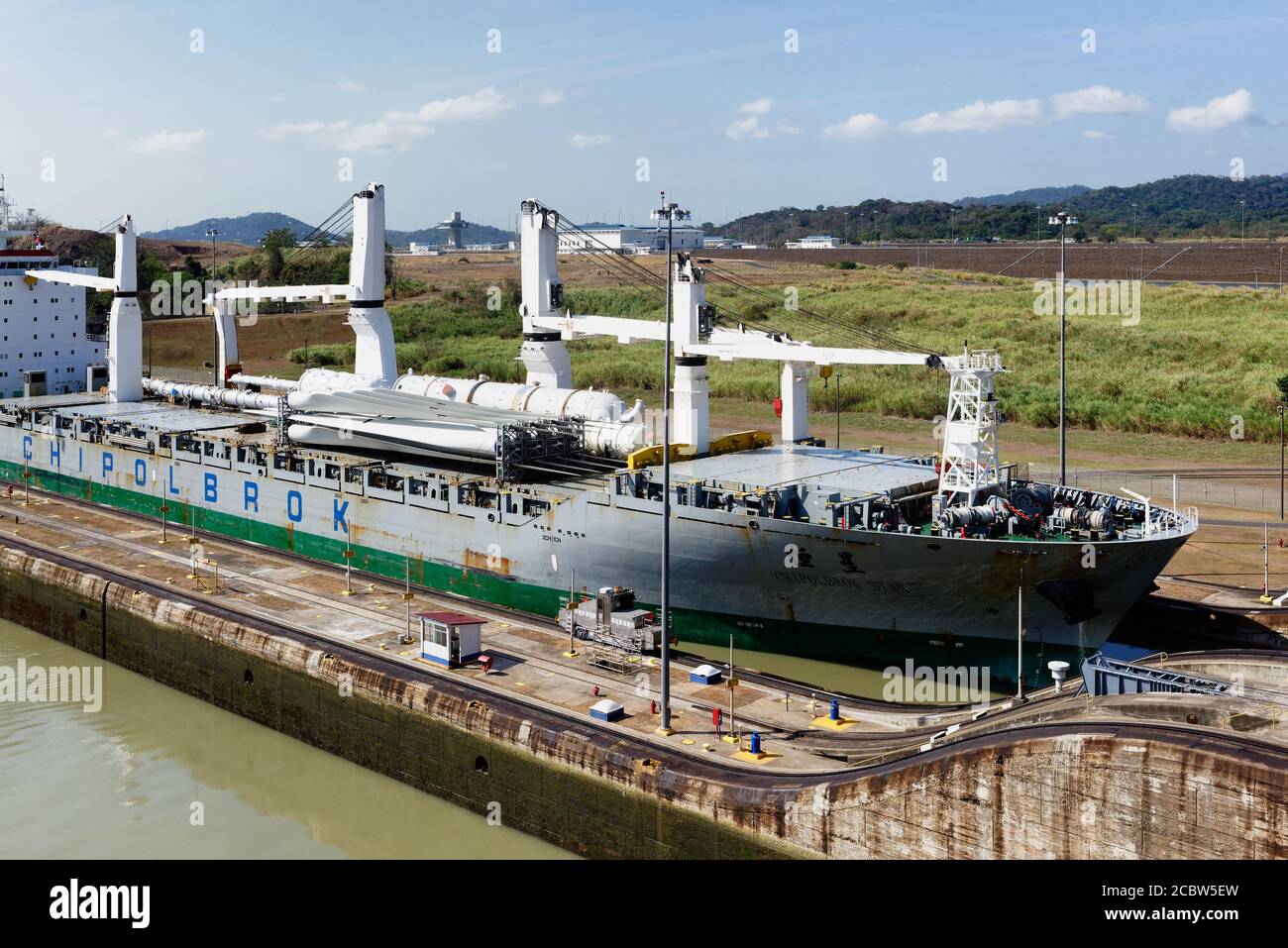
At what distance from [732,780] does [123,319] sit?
150ft

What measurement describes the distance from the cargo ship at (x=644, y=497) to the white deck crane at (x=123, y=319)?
1.29 ft

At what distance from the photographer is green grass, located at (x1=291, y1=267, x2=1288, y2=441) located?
68.2 m

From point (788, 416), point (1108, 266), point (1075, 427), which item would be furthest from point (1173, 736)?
point (1108, 266)

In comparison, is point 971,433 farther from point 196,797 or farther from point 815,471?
point 196,797

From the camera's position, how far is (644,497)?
33.8 m

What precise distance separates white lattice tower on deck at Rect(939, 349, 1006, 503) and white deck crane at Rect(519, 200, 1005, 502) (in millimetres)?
26

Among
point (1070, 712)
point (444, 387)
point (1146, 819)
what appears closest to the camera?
point (1146, 819)

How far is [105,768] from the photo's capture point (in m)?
28.8

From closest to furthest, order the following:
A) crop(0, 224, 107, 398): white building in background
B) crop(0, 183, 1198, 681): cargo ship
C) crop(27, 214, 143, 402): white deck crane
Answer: crop(0, 183, 1198, 681): cargo ship
crop(27, 214, 143, 402): white deck crane
crop(0, 224, 107, 398): white building in background
